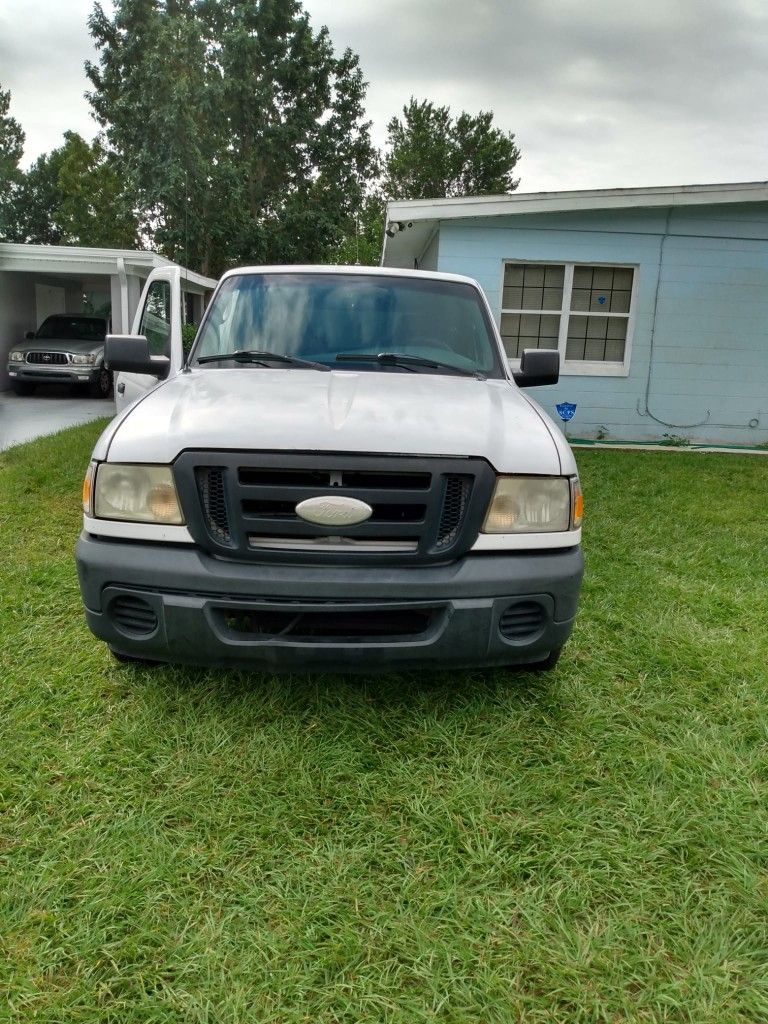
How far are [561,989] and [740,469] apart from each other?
8242mm

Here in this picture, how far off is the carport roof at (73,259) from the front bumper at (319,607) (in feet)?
42.0

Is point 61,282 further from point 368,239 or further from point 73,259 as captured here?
point 368,239

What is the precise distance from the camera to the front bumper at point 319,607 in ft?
7.41

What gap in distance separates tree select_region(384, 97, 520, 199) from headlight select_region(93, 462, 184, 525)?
144 feet

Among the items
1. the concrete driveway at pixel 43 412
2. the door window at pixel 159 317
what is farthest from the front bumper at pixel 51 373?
the door window at pixel 159 317

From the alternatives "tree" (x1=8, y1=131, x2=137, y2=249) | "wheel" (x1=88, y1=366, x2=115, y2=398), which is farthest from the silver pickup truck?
"tree" (x1=8, y1=131, x2=137, y2=249)

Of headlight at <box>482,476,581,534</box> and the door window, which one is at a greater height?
the door window

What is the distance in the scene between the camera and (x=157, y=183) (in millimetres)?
23109

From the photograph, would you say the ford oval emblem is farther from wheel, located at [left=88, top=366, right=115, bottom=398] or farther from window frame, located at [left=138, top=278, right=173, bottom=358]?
wheel, located at [left=88, top=366, right=115, bottom=398]

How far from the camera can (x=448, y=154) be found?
139 feet

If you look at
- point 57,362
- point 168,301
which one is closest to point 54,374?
point 57,362

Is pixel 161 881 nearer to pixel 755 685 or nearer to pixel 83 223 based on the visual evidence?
pixel 755 685

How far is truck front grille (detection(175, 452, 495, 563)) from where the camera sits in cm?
228

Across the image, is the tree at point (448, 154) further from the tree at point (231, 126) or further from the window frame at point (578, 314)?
the window frame at point (578, 314)
